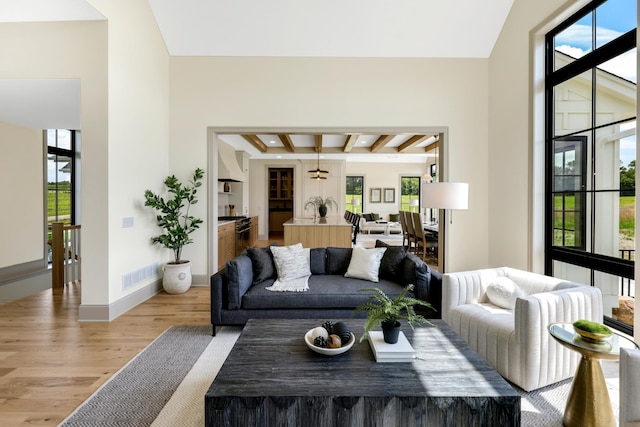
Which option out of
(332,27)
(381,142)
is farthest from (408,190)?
(332,27)

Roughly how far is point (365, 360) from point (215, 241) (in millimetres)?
3623

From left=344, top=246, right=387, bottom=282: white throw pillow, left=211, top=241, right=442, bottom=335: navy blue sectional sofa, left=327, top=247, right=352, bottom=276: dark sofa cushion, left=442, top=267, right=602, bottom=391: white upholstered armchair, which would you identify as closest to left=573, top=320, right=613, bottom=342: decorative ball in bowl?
left=442, top=267, right=602, bottom=391: white upholstered armchair

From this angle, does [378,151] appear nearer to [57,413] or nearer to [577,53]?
[577,53]

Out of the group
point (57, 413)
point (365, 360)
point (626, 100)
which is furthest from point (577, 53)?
point (57, 413)

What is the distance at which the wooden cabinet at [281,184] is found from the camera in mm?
11516

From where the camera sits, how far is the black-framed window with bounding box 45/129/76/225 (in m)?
6.03

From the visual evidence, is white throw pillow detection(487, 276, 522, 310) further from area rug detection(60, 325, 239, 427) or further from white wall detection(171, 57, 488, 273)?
area rug detection(60, 325, 239, 427)

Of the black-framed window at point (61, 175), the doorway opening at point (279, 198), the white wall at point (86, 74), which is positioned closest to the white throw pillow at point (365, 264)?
the white wall at point (86, 74)

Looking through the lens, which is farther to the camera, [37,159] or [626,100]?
[37,159]

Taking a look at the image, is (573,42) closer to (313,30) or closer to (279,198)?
(313,30)

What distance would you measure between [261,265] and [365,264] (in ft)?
3.81

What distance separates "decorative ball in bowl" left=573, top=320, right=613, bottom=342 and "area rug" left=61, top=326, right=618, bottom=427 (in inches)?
22.4

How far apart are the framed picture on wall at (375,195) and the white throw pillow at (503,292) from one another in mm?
9813

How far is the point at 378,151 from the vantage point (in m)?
9.50
